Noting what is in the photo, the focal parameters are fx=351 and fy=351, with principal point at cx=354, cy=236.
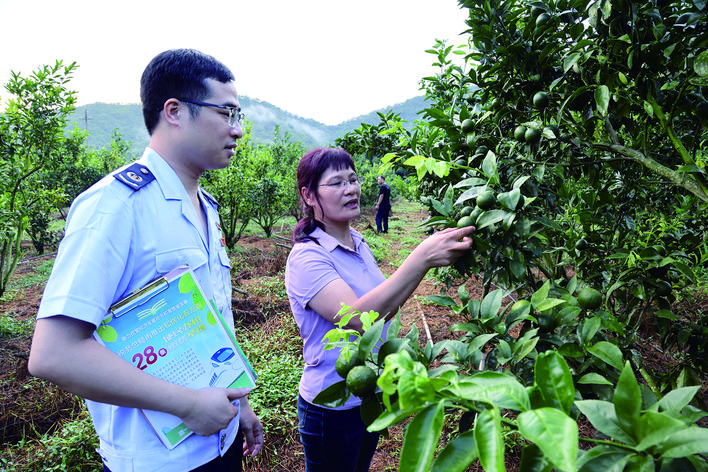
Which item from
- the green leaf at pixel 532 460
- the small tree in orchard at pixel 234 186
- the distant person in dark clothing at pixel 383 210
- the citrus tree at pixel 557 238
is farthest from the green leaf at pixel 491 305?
the distant person in dark clothing at pixel 383 210

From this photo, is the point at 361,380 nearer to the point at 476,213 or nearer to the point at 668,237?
the point at 476,213

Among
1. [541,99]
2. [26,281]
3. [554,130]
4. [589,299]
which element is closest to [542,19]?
[541,99]

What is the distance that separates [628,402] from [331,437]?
1266 millimetres

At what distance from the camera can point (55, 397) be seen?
3172 millimetres

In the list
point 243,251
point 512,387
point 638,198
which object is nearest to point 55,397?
point 512,387

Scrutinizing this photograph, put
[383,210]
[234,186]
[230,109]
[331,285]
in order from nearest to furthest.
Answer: [230,109], [331,285], [234,186], [383,210]

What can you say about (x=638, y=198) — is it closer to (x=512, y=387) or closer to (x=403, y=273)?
(x=403, y=273)

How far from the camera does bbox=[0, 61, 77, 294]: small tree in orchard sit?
4098mm

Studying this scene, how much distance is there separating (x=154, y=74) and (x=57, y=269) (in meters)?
0.69

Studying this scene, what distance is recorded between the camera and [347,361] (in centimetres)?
69

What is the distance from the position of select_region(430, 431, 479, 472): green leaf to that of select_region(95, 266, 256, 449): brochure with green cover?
0.82 metres

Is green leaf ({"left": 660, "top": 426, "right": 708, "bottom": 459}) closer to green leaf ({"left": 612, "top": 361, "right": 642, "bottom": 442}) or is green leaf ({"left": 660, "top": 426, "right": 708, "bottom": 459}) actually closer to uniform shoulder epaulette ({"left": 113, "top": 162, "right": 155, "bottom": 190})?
green leaf ({"left": 612, "top": 361, "right": 642, "bottom": 442})

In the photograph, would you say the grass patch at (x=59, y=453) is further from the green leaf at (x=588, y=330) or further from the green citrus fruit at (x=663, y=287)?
the green citrus fruit at (x=663, y=287)

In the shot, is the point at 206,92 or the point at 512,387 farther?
the point at 206,92
